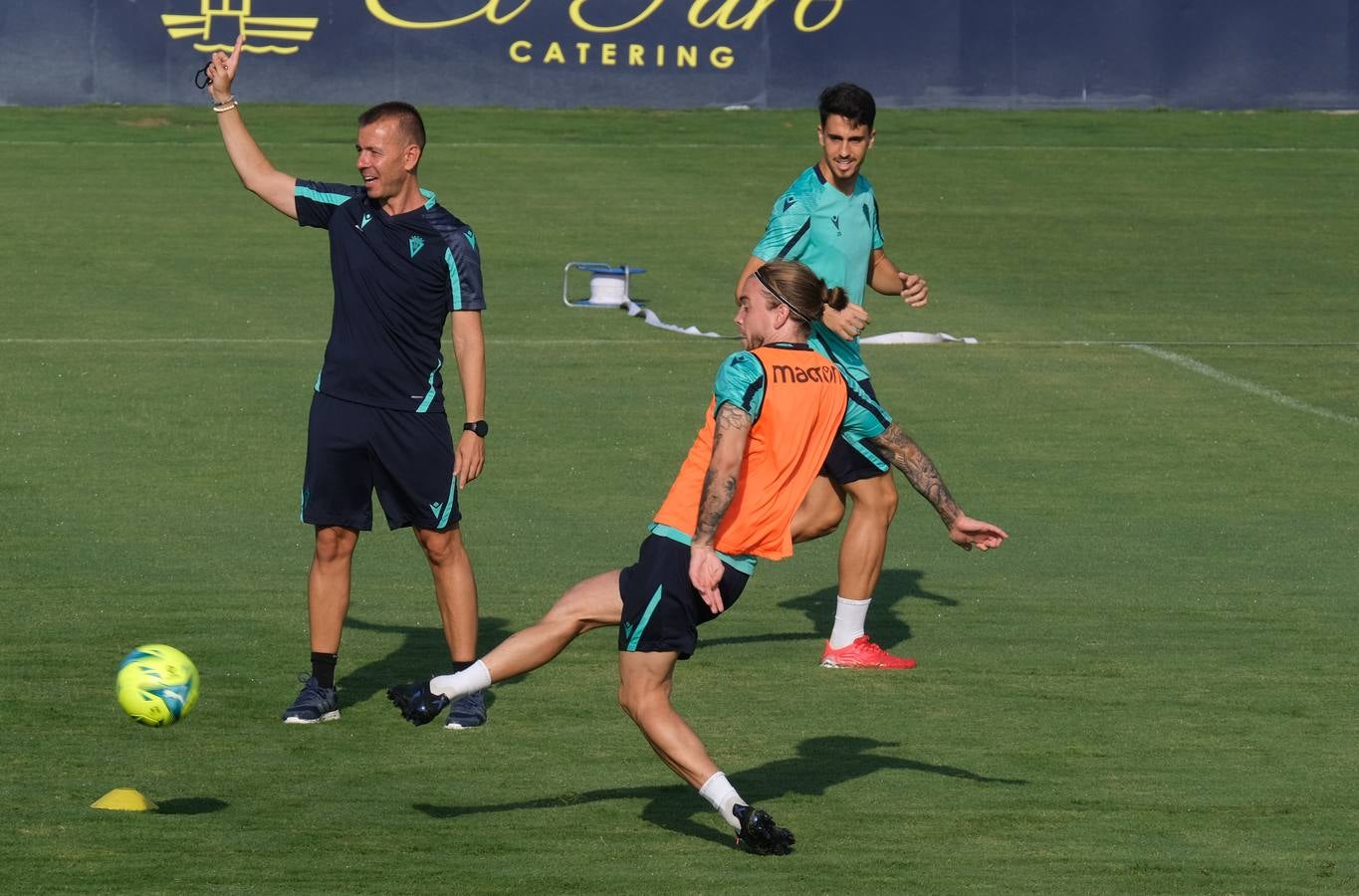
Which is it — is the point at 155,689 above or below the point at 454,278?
below

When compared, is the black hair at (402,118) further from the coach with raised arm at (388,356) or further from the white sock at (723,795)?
the white sock at (723,795)

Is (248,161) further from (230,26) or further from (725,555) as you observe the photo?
(230,26)

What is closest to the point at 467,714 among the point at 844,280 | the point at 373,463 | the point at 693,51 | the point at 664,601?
the point at 373,463


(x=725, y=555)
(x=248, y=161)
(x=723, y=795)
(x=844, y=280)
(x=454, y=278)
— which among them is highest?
(x=248, y=161)

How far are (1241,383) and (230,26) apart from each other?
56.0 feet

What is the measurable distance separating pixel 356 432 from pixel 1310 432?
9.35 m

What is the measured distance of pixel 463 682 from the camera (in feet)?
24.3

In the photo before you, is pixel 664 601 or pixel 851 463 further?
pixel 851 463

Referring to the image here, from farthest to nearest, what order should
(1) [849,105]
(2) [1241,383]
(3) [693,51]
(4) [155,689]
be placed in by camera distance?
1. (3) [693,51]
2. (2) [1241,383]
3. (1) [849,105]
4. (4) [155,689]

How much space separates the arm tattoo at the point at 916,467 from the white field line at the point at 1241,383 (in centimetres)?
886

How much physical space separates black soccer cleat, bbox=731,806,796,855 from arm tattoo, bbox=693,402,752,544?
0.88 meters

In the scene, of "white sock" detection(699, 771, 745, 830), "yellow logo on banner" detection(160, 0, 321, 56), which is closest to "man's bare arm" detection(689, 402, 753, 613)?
"white sock" detection(699, 771, 745, 830)

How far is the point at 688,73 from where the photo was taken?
106ft

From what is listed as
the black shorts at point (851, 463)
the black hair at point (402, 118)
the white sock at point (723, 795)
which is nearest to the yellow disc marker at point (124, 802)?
the white sock at point (723, 795)
